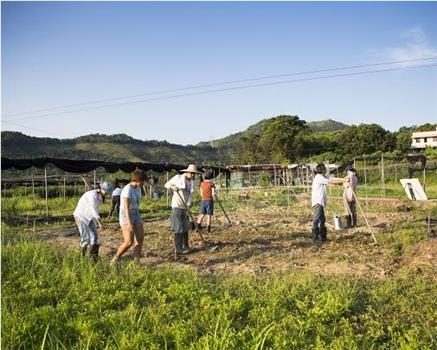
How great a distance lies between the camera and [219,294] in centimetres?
514

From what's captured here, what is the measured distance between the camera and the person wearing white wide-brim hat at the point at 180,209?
28.2 feet

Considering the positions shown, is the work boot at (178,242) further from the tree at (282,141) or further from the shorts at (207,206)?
the tree at (282,141)

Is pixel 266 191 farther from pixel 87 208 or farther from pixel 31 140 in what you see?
pixel 31 140

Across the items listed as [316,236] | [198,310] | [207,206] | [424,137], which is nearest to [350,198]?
[316,236]

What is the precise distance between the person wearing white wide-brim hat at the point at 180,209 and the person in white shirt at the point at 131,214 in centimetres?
132

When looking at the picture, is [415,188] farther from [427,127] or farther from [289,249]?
[427,127]

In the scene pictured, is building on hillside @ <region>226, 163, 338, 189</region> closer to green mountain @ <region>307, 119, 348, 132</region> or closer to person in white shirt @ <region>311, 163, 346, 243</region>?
person in white shirt @ <region>311, 163, 346, 243</region>

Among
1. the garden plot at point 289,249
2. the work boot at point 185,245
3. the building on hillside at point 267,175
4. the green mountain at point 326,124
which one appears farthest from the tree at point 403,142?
the green mountain at point 326,124

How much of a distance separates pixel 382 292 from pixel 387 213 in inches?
390

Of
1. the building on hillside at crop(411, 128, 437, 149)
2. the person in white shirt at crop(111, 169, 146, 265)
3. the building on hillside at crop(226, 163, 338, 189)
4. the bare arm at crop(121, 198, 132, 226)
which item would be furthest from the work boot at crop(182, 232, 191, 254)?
the building on hillside at crop(411, 128, 437, 149)

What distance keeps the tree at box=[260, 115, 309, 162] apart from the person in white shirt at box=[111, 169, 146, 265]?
149 ft

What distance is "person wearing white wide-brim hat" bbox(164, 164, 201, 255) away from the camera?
28.2ft

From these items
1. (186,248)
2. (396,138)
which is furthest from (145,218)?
(396,138)

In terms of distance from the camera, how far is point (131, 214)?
23.7 ft
